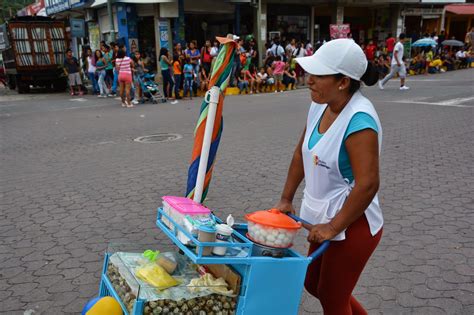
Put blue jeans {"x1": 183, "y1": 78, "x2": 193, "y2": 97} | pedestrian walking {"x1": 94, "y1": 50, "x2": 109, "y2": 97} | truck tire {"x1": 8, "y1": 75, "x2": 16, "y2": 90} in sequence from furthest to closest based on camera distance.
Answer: truck tire {"x1": 8, "y1": 75, "x2": 16, "y2": 90} → pedestrian walking {"x1": 94, "y1": 50, "x2": 109, "y2": 97} → blue jeans {"x1": 183, "y1": 78, "x2": 193, "y2": 97}

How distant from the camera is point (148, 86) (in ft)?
48.1

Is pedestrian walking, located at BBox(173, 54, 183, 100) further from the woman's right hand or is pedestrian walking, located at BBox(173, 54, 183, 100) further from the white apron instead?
the white apron

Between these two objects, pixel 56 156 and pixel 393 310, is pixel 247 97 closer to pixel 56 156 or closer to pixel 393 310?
pixel 56 156

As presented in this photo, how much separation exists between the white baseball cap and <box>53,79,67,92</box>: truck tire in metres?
20.6

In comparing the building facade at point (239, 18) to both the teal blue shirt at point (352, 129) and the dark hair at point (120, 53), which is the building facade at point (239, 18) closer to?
the dark hair at point (120, 53)

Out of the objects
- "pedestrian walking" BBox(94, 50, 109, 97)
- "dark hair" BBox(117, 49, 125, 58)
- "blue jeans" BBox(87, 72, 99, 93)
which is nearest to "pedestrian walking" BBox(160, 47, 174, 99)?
"dark hair" BBox(117, 49, 125, 58)

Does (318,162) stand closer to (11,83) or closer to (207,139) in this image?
(207,139)

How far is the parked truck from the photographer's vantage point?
741 inches

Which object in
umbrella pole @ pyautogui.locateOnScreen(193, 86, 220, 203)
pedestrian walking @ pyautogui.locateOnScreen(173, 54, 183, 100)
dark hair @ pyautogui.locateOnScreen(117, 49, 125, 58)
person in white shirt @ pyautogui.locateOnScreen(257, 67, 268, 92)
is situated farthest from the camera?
person in white shirt @ pyautogui.locateOnScreen(257, 67, 268, 92)

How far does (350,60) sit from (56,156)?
693 cm

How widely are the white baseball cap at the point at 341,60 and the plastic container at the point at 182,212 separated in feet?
2.80

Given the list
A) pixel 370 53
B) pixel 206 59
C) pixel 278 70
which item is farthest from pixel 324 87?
pixel 370 53

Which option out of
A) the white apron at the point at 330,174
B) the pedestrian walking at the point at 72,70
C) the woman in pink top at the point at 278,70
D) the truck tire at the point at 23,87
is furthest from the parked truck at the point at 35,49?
the white apron at the point at 330,174

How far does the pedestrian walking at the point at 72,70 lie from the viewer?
17859 mm
